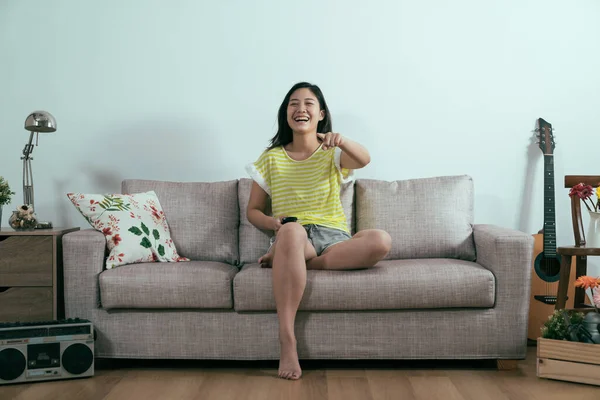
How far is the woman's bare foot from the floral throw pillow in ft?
2.32

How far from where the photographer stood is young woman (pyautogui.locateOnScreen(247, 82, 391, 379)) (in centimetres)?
228

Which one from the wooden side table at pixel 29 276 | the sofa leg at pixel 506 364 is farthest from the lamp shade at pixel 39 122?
the sofa leg at pixel 506 364

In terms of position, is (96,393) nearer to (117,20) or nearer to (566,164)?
(117,20)

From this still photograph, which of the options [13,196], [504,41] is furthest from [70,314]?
[504,41]

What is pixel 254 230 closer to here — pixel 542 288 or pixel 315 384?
pixel 315 384

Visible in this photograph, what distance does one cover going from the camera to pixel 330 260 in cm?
231

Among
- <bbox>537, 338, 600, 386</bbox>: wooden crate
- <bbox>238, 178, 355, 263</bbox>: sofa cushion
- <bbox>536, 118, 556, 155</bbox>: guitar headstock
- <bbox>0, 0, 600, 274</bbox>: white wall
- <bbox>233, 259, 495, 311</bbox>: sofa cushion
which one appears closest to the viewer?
<bbox>537, 338, 600, 386</bbox>: wooden crate

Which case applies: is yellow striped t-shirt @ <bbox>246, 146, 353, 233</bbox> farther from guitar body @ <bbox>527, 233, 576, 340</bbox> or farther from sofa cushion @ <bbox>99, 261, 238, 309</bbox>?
guitar body @ <bbox>527, 233, 576, 340</bbox>

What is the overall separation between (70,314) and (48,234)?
34 cm

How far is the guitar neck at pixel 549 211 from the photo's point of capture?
2.80 meters

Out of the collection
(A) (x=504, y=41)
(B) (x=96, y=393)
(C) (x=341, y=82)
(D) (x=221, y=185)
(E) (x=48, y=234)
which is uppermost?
(A) (x=504, y=41)

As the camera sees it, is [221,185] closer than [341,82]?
Yes


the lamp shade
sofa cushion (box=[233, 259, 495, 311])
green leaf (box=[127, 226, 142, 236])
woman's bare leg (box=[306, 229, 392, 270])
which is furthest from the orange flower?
the lamp shade

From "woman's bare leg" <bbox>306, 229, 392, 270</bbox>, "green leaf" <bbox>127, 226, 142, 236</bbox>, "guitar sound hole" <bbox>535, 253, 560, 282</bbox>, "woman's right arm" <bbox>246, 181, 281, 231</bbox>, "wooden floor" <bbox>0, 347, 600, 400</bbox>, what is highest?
"woman's right arm" <bbox>246, 181, 281, 231</bbox>
